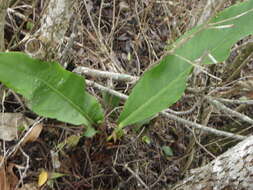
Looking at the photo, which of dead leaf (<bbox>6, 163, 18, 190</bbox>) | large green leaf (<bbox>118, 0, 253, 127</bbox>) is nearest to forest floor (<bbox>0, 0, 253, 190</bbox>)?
dead leaf (<bbox>6, 163, 18, 190</bbox>)

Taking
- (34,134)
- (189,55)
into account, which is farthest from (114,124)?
(189,55)

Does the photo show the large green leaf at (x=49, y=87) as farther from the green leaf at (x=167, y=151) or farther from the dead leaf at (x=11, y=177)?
the green leaf at (x=167, y=151)

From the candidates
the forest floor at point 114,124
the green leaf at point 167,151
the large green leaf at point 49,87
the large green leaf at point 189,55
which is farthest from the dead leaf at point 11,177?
the green leaf at point 167,151

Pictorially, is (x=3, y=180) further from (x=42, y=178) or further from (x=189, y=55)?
(x=189, y=55)

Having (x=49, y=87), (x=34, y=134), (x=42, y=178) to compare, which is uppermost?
(x=49, y=87)

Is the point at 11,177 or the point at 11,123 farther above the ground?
the point at 11,123

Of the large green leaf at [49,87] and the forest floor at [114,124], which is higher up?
the large green leaf at [49,87]

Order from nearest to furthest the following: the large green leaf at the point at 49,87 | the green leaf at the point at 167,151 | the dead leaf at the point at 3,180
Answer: the large green leaf at the point at 49,87 < the dead leaf at the point at 3,180 < the green leaf at the point at 167,151
